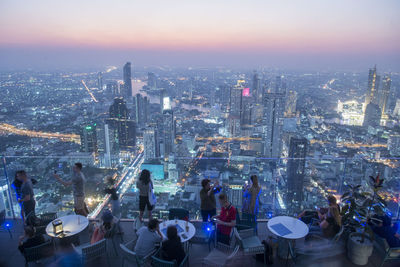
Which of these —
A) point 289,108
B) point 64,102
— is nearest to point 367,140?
point 289,108

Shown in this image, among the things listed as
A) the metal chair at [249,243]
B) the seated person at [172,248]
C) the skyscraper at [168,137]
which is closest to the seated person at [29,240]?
the seated person at [172,248]

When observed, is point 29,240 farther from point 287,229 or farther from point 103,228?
point 287,229

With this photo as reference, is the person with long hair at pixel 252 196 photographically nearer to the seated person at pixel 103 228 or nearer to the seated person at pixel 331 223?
the seated person at pixel 331 223

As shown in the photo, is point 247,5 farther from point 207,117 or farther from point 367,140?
point 207,117

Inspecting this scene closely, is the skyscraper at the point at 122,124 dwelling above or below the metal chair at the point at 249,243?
below

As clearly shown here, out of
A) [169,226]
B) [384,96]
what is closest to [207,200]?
[169,226]

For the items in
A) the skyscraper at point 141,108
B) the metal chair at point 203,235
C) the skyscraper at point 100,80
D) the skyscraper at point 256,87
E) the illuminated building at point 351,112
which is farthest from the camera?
the skyscraper at point 256,87
